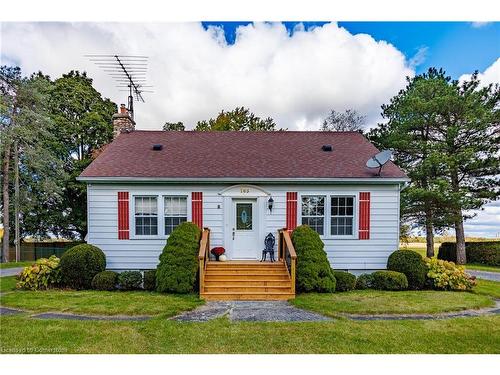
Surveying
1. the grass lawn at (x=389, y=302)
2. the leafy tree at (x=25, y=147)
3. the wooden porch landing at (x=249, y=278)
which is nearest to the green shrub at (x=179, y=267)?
the wooden porch landing at (x=249, y=278)

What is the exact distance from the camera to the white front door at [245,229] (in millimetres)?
10508

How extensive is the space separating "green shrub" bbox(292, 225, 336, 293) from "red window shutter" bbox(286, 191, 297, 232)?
1531 millimetres

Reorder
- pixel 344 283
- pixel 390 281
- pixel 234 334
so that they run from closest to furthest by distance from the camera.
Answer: pixel 234 334
pixel 344 283
pixel 390 281

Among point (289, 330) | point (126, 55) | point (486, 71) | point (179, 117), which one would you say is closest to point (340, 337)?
point (289, 330)

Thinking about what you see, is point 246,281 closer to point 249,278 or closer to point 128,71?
point 249,278

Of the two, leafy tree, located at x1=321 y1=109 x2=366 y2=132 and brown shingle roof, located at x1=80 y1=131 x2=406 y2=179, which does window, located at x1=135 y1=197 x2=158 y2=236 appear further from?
leafy tree, located at x1=321 y1=109 x2=366 y2=132

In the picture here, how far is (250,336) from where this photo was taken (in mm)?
5445

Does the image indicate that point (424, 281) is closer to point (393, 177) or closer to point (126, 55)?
point (393, 177)

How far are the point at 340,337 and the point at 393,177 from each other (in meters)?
6.54

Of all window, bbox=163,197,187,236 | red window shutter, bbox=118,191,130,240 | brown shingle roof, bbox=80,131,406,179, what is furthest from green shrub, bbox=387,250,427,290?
red window shutter, bbox=118,191,130,240

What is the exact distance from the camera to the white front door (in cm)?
1051

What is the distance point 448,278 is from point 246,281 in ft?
20.7

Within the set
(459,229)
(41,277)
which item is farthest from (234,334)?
(459,229)

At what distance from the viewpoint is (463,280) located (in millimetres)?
9531
